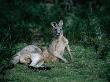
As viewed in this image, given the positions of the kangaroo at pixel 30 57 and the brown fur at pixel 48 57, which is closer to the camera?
the kangaroo at pixel 30 57

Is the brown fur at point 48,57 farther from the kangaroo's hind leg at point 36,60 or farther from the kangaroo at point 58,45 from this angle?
the kangaroo's hind leg at point 36,60

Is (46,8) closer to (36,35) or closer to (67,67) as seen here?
(36,35)

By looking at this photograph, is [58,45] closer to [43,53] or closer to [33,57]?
[43,53]

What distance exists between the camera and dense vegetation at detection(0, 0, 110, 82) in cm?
1409

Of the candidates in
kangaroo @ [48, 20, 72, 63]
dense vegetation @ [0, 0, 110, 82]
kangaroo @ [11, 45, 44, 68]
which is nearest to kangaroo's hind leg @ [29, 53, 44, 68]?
kangaroo @ [11, 45, 44, 68]

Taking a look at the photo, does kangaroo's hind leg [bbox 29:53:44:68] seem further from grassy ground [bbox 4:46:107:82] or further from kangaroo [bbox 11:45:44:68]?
grassy ground [bbox 4:46:107:82]

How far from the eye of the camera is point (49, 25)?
1814 cm

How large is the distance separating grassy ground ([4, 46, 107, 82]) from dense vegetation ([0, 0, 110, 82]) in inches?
9.0

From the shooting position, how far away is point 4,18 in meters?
22.4

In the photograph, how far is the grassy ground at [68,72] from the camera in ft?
38.0

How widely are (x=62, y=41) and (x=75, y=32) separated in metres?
2.90

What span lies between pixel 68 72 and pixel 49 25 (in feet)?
19.7

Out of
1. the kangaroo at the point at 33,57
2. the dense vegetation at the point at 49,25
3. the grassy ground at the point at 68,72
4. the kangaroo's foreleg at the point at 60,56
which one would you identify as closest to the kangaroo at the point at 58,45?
the kangaroo's foreleg at the point at 60,56

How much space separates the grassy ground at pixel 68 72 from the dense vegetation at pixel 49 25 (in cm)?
23
